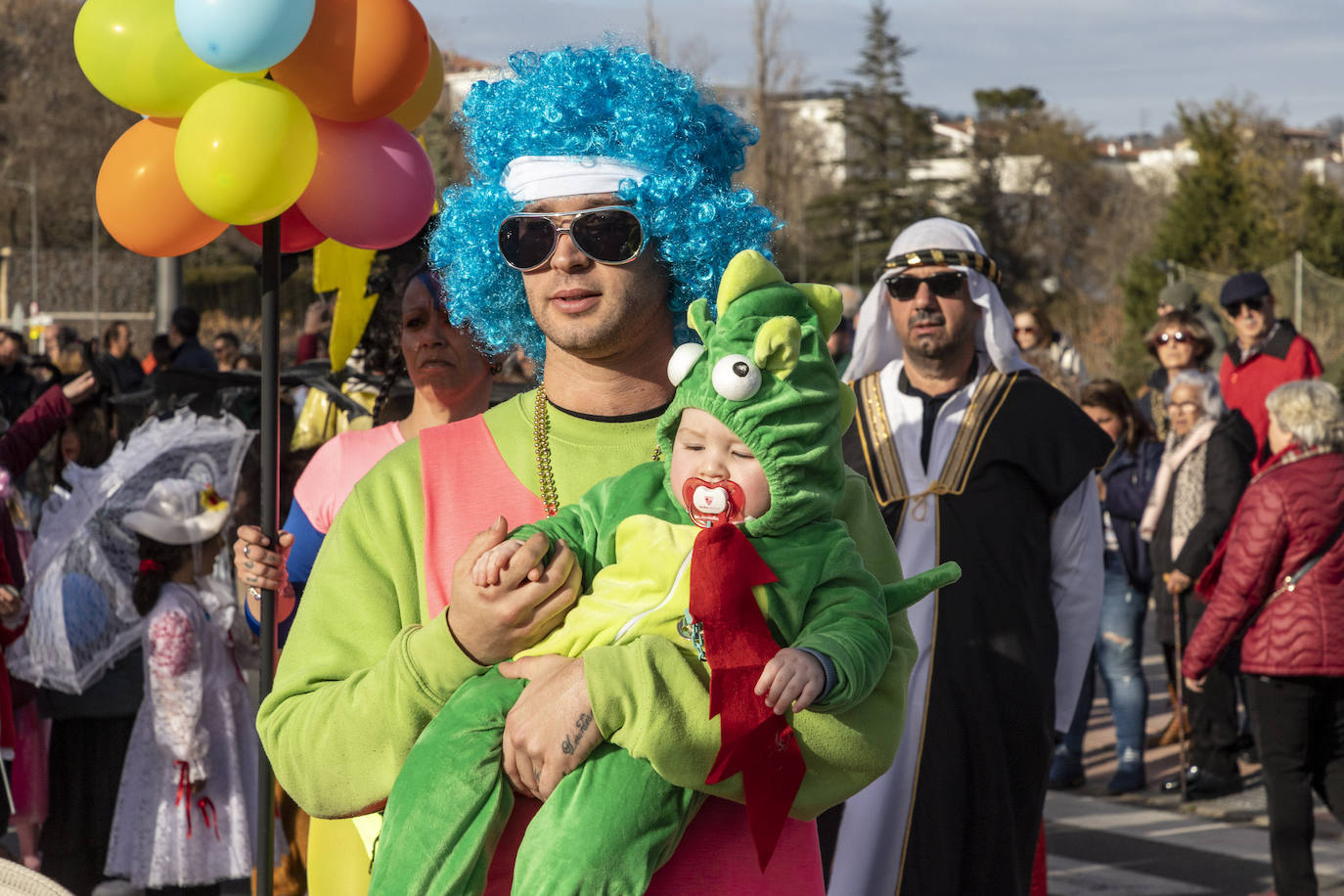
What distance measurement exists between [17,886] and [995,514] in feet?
9.54

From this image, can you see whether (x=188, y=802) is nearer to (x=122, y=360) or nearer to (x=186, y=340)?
(x=186, y=340)

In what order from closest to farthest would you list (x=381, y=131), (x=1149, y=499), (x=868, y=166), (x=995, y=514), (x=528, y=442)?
(x=528, y=442) < (x=381, y=131) < (x=995, y=514) < (x=1149, y=499) < (x=868, y=166)

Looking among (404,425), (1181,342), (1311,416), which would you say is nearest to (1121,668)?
(1181,342)

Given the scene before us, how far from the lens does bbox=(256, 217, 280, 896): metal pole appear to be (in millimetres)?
3303

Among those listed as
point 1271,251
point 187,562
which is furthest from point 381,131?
point 1271,251

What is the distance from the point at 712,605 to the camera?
2.04 metres

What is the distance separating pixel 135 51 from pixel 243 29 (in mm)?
319

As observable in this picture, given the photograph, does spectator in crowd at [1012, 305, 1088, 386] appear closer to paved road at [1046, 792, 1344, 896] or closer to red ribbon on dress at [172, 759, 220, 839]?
paved road at [1046, 792, 1344, 896]

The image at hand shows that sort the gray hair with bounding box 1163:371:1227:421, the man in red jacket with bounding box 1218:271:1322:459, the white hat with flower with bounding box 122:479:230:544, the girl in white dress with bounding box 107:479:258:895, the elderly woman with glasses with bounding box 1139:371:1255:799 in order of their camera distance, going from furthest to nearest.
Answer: the man in red jacket with bounding box 1218:271:1322:459
the gray hair with bounding box 1163:371:1227:421
the elderly woman with glasses with bounding box 1139:371:1255:799
the white hat with flower with bounding box 122:479:230:544
the girl in white dress with bounding box 107:479:258:895

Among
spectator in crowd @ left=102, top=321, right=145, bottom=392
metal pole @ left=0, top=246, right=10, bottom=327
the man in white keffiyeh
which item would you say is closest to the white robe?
the man in white keffiyeh

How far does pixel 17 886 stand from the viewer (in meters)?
3.03

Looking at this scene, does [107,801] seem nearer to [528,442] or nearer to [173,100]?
[173,100]

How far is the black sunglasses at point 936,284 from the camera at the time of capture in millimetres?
5012

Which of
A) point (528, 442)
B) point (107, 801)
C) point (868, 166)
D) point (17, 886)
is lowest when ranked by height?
point (107, 801)
